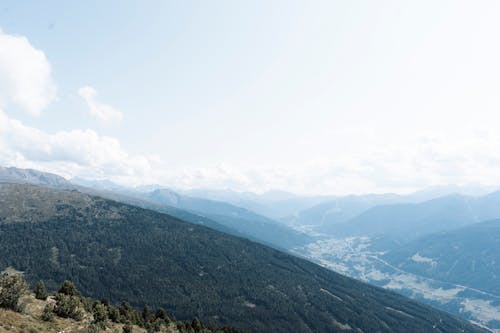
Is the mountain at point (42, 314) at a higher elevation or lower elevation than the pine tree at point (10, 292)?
lower

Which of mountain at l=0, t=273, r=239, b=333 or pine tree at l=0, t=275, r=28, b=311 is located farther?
pine tree at l=0, t=275, r=28, b=311

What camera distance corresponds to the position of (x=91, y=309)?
64.4 m

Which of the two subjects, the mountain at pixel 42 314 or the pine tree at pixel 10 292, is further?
the pine tree at pixel 10 292

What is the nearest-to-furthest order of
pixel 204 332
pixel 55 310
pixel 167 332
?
1. pixel 55 310
2. pixel 167 332
3. pixel 204 332

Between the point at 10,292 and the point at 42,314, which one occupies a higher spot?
the point at 10,292

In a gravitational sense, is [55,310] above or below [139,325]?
above

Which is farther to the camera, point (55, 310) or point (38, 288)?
point (38, 288)

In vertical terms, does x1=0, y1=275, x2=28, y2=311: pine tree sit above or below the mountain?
above

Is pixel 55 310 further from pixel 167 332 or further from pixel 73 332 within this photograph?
pixel 167 332

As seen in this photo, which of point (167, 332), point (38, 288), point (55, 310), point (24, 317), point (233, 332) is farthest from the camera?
point (233, 332)

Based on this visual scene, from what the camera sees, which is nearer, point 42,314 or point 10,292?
point 10,292

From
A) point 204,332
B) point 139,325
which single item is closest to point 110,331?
point 139,325

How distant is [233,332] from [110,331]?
6433 centimetres

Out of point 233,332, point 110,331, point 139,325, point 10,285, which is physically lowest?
point 233,332
